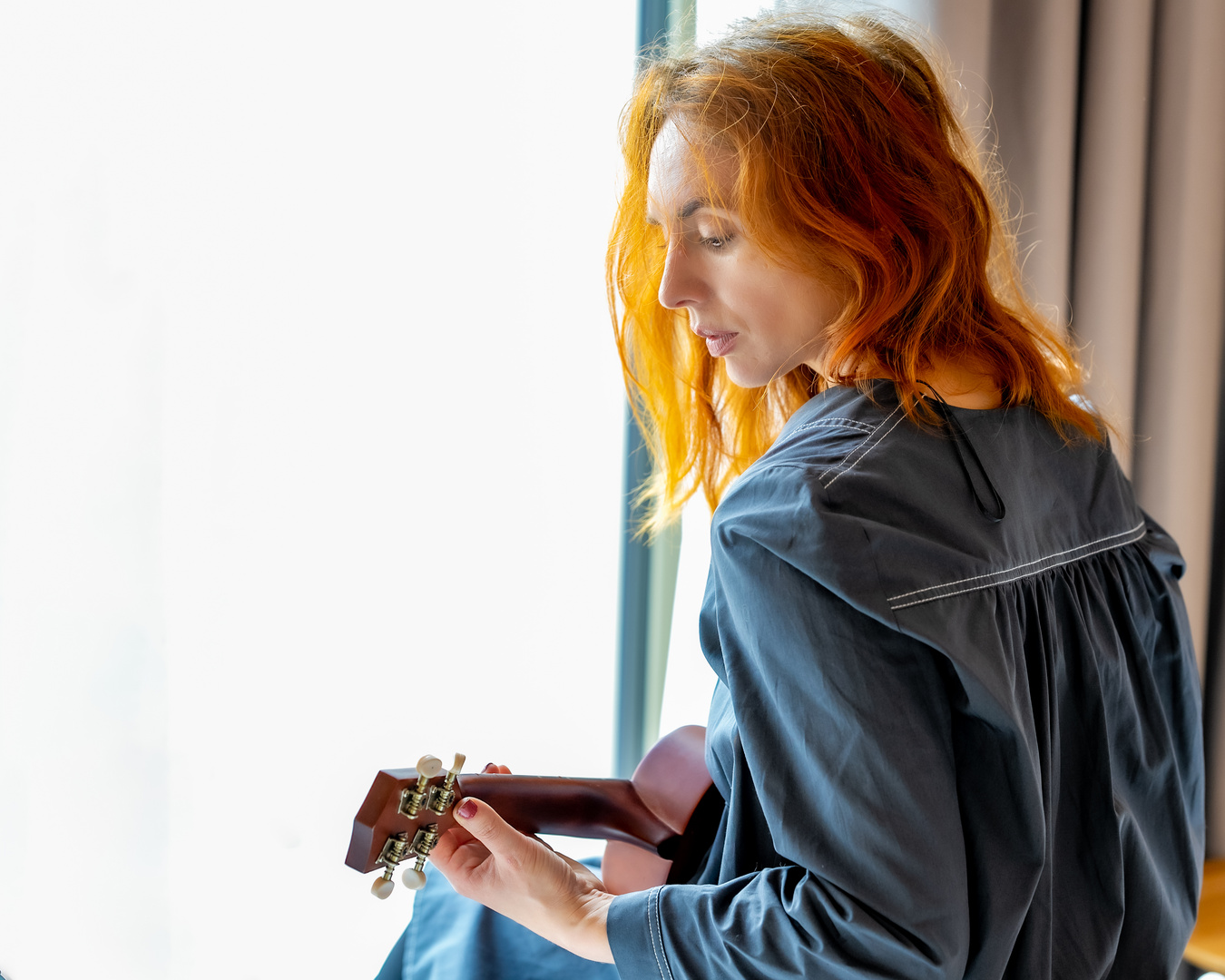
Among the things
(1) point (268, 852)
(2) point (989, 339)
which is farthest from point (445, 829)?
(2) point (989, 339)

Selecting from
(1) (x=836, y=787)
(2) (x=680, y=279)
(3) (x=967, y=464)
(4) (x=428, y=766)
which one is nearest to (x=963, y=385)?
(3) (x=967, y=464)

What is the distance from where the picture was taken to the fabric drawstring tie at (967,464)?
666 mm

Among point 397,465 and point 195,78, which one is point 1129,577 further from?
point 195,78

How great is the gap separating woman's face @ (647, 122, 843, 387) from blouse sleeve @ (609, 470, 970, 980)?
8.7 inches

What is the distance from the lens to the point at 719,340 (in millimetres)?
801

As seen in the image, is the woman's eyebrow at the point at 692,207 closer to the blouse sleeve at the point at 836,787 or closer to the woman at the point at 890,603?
the woman at the point at 890,603

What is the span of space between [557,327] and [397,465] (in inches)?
12.2

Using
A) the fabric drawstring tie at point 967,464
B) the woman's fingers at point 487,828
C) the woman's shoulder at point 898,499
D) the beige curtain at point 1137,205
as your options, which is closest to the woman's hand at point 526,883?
the woman's fingers at point 487,828

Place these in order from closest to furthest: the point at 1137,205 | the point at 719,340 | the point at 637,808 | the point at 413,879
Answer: the point at 413,879 < the point at 719,340 < the point at 637,808 < the point at 1137,205

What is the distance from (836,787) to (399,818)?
13.3 inches

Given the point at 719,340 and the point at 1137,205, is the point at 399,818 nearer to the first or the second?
the point at 719,340

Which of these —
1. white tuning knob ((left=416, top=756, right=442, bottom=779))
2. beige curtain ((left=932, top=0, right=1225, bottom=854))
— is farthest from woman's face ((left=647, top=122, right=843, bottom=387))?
beige curtain ((left=932, top=0, right=1225, bottom=854))

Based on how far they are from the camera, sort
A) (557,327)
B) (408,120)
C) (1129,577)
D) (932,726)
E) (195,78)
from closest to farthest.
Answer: (932,726) → (1129,577) → (195,78) → (408,120) → (557,327)

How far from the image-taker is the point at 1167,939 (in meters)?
0.79
